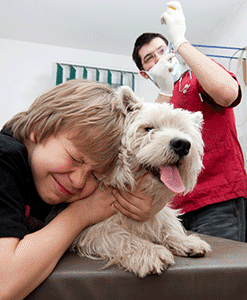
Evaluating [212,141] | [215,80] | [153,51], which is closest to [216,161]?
[212,141]

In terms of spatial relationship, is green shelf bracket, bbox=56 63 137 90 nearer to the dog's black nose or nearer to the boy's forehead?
the boy's forehead

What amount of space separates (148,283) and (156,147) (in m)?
0.31

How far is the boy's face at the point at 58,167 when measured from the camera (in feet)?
2.07

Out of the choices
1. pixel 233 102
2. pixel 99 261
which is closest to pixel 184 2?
pixel 233 102

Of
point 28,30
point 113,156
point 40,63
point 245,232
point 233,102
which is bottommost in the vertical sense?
point 245,232

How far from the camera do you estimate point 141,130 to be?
0.72 metres

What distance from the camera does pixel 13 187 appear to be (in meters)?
0.56

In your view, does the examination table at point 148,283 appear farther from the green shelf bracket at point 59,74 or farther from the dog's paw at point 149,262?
the green shelf bracket at point 59,74

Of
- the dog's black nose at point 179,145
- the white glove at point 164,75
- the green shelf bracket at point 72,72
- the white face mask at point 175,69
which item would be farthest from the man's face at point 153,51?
the green shelf bracket at point 72,72

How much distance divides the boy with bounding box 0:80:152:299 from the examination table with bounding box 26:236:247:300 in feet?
0.11

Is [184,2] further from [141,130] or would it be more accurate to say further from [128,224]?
[128,224]

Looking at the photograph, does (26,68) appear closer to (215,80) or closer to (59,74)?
(59,74)

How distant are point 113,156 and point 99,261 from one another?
26 centimetres

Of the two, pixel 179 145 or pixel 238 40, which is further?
pixel 238 40
